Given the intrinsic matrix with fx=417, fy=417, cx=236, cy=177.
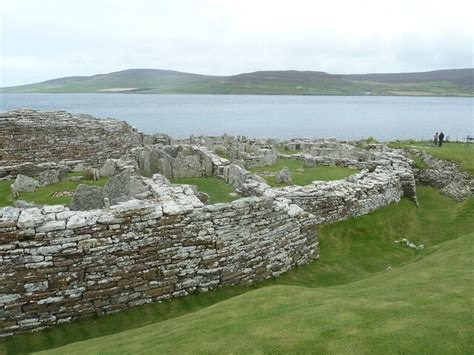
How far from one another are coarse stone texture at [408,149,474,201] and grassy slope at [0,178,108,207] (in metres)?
21.9

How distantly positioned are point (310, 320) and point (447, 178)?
83.0 feet

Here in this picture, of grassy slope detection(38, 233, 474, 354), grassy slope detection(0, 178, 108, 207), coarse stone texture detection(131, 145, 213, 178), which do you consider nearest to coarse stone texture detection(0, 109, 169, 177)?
grassy slope detection(0, 178, 108, 207)

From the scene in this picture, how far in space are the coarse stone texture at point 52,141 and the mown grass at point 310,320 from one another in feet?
52.0

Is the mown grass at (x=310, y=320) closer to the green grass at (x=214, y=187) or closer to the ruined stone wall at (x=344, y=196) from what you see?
the ruined stone wall at (x=344, y=196)

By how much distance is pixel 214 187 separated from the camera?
777 inches

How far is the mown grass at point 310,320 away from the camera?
6.68 meters

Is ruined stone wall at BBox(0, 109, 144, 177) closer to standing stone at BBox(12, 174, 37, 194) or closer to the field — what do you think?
standing stone at BBox(12, 174, 37, 194)

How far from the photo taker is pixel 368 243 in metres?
18.8

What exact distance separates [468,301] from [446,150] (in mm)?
29468

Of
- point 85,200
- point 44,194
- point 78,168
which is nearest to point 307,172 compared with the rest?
point 78,168

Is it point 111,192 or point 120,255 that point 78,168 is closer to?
point 111,192

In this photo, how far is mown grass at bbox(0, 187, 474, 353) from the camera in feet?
21.9

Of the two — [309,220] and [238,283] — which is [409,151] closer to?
[309,220]

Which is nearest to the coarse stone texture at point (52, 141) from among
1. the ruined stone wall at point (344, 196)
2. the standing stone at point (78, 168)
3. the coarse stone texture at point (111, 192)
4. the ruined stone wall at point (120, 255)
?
the standing stone at point (78, 168)
